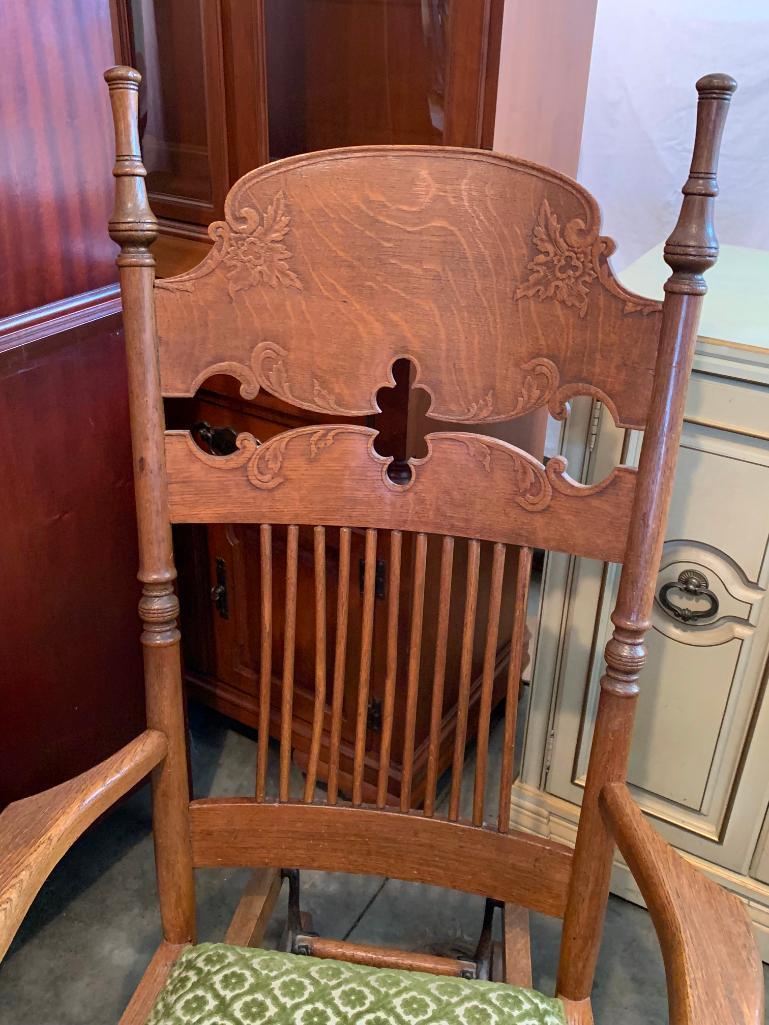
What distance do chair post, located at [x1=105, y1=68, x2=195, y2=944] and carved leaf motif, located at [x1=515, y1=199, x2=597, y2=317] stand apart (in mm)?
329

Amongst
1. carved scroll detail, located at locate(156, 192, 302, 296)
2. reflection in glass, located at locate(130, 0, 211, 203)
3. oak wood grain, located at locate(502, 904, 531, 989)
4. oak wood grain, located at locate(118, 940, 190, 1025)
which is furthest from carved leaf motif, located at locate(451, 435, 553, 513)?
reflection in glass, located at locate(130, 0, 211, 203)

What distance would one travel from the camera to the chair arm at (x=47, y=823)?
2.19 feet

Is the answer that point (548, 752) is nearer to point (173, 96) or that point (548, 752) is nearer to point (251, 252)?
point (251, 252)

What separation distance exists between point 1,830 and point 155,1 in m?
1.20

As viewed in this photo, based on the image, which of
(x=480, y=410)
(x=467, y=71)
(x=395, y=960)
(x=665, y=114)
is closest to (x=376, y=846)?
(x=395, y=960)

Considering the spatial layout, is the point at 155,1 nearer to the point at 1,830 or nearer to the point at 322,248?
the point at 322,248

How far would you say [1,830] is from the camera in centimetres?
72

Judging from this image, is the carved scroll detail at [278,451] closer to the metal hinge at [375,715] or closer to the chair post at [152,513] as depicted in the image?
the chair post at [152,513]

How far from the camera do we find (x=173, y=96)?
140 cm

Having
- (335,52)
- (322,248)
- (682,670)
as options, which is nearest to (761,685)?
(682,670)

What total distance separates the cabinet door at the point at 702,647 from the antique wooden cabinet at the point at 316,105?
258mm

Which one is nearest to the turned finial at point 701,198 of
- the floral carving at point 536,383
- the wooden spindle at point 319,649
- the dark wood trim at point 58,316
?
the floral carving at point 536,383

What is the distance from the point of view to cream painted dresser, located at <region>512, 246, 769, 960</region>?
3.64 ft

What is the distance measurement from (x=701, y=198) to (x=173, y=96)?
0.98 meters
